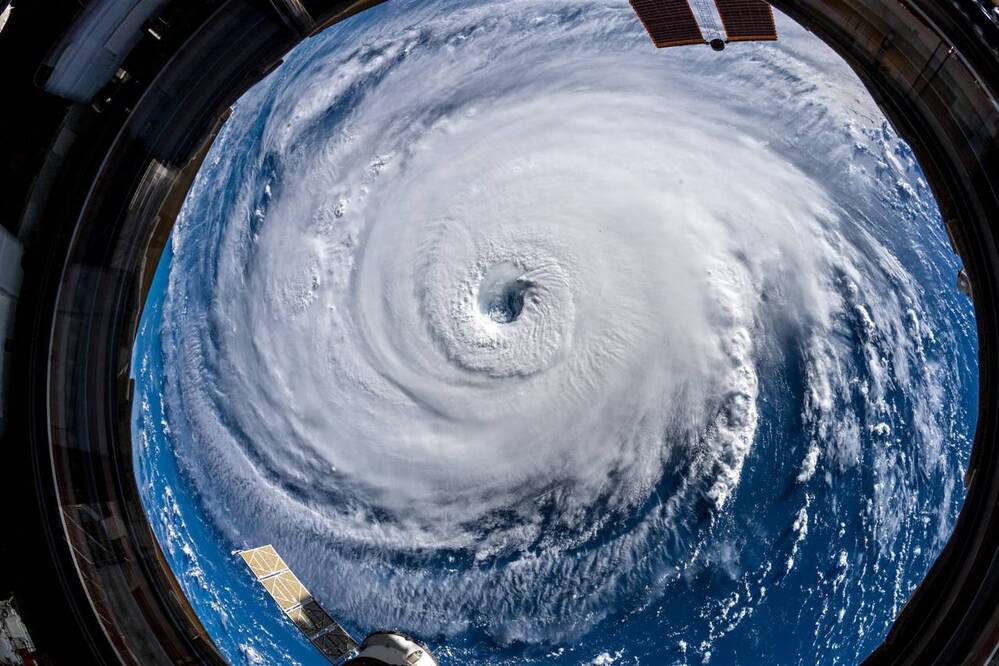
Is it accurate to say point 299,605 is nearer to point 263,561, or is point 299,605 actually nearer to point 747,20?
point 263,561

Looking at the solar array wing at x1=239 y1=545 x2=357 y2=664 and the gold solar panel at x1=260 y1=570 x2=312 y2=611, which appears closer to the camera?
the solar array wing at x1=239 y1=545 x2=357 y2=664

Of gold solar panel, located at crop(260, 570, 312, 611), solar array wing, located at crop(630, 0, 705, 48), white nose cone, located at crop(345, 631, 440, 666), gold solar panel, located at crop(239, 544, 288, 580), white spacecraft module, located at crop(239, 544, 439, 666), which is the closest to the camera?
white nose cone, located at crop(345, 631, 440, 666)

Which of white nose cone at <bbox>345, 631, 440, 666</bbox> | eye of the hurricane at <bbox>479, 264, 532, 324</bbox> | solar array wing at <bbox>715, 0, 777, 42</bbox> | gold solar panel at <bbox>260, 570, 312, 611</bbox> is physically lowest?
gold solar panel at <bbox>260, 570, 312, 611</bbox>

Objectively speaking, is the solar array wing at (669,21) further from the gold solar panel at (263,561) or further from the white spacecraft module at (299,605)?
the gold solar panel at (263,561)

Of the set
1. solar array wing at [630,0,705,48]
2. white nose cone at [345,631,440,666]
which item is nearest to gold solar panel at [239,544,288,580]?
white nose cone at [345,631,440,666]

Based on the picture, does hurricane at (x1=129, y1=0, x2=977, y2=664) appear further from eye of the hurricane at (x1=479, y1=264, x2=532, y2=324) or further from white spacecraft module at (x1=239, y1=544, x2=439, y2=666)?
white spacecraft module at (x1=239, y1=544, x2=439, y2=666)

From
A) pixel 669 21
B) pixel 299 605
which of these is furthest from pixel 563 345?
pixel 299 605

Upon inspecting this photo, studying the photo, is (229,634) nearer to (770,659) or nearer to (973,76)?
(770,659)
